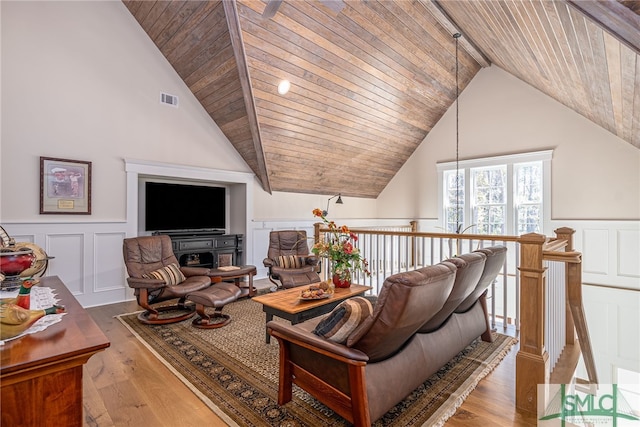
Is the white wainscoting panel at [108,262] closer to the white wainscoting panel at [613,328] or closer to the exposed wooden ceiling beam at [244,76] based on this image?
the exposed wooden ceiling beam at [244,76]

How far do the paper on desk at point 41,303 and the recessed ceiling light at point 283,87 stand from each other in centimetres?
358

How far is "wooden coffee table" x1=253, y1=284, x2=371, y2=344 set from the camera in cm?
259

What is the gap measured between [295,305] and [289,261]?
205 cm

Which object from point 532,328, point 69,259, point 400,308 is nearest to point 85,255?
point 69,259

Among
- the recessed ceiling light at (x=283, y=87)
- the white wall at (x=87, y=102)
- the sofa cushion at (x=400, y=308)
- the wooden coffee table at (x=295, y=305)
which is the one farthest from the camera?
the recessed ceiling light at (x=283, y=87)

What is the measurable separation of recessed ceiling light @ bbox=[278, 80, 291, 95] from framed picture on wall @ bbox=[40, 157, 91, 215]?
280 centimetres

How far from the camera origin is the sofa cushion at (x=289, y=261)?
15.4 ft

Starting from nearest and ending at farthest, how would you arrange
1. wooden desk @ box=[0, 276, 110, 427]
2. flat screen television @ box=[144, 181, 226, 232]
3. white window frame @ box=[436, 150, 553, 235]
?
wooden desk @ box=[0, 276, 110, 427] < flat screen television @ box=[144, 181, 226, 232] < white window frame @ box=[436, 150, 553, 235]

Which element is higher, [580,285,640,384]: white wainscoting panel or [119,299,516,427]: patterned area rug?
[119,299,516,427]: patterned area rug

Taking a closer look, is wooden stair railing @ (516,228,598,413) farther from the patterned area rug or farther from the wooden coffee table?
the wooden coffee table

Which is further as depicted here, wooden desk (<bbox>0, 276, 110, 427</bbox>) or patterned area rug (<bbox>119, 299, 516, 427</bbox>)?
patterned area rug (<bbox>119, 299, 516, 427</bbox>)

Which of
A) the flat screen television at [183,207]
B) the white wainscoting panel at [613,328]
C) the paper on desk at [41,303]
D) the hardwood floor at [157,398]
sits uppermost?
the flat screen television at [183,207]

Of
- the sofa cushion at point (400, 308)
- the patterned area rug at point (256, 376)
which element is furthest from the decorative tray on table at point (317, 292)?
the sofa cushion at point (400, 308)

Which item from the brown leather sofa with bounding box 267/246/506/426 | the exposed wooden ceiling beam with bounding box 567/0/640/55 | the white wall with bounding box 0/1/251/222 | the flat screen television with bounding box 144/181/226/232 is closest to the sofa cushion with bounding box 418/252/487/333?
the brown leather sofa with bounding box 267/246/506/426
